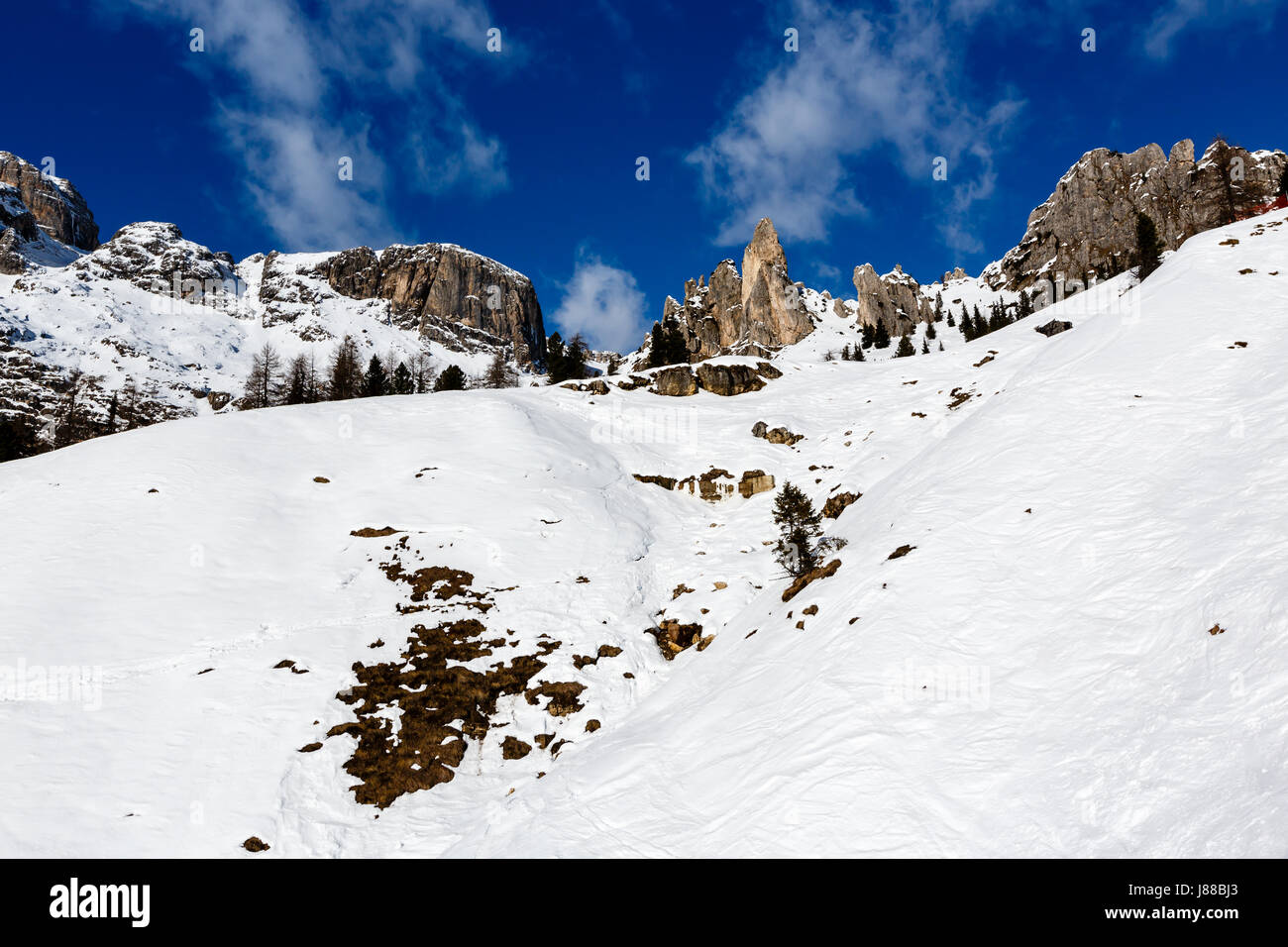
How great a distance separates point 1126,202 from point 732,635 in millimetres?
200739

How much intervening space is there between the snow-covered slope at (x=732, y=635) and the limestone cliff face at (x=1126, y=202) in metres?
133

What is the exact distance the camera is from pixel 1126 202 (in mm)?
154375

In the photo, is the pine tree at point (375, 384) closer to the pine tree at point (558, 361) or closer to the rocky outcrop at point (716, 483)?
the pine tree at point (558, 361)

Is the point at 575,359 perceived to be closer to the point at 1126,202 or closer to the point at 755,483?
the point at 755,483

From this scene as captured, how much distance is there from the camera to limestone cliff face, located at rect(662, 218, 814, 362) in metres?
166

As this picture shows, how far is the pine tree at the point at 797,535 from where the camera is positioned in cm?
2255

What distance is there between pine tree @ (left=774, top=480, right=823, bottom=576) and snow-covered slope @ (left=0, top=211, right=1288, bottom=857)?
4.29 ft

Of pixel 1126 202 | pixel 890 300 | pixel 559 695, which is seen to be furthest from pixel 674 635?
pixel 1126 202

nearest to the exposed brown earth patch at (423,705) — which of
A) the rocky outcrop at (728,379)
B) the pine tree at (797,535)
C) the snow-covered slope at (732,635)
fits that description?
the snow-covered slope at (732,635)

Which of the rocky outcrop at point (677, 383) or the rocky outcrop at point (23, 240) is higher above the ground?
the rocky outcrop at point (23, 240)

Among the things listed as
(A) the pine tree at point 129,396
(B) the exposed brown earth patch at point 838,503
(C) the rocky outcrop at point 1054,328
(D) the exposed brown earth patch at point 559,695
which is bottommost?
(D) the exposed brown earth patch at point 559,695
